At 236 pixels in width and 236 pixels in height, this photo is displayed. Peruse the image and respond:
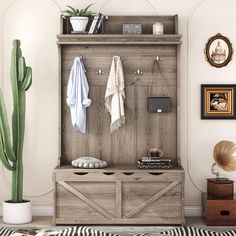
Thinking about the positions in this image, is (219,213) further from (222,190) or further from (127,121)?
(127,121)

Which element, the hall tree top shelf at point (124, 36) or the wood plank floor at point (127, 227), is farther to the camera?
the hall tree top shelf at point (124, 36)

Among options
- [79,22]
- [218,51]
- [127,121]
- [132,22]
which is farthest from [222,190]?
[79,22]

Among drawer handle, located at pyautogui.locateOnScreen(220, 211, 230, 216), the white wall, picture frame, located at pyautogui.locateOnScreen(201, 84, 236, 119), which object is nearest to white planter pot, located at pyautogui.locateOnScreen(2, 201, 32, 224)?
the white wall

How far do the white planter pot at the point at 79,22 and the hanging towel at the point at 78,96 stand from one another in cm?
30

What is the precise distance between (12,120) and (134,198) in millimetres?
1419

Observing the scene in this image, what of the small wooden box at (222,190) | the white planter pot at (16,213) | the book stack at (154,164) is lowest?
the white planter pot at (16,213)

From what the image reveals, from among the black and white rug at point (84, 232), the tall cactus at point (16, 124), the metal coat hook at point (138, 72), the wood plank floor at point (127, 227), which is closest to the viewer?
the black and white rug at point (84, 232)

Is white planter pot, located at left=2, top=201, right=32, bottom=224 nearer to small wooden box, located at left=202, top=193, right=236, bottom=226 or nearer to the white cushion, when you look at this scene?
the white cushion

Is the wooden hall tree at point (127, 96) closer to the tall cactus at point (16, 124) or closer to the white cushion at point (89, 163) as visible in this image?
the white cushion at point (89, 163)

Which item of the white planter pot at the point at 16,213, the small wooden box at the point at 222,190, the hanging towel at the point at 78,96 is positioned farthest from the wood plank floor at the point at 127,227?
the hanging towel at the point at 78,96

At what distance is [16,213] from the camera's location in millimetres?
6781

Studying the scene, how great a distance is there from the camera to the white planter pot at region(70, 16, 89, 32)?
6.86 m

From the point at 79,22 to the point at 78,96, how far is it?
73 cm

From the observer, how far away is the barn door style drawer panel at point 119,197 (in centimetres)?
663
